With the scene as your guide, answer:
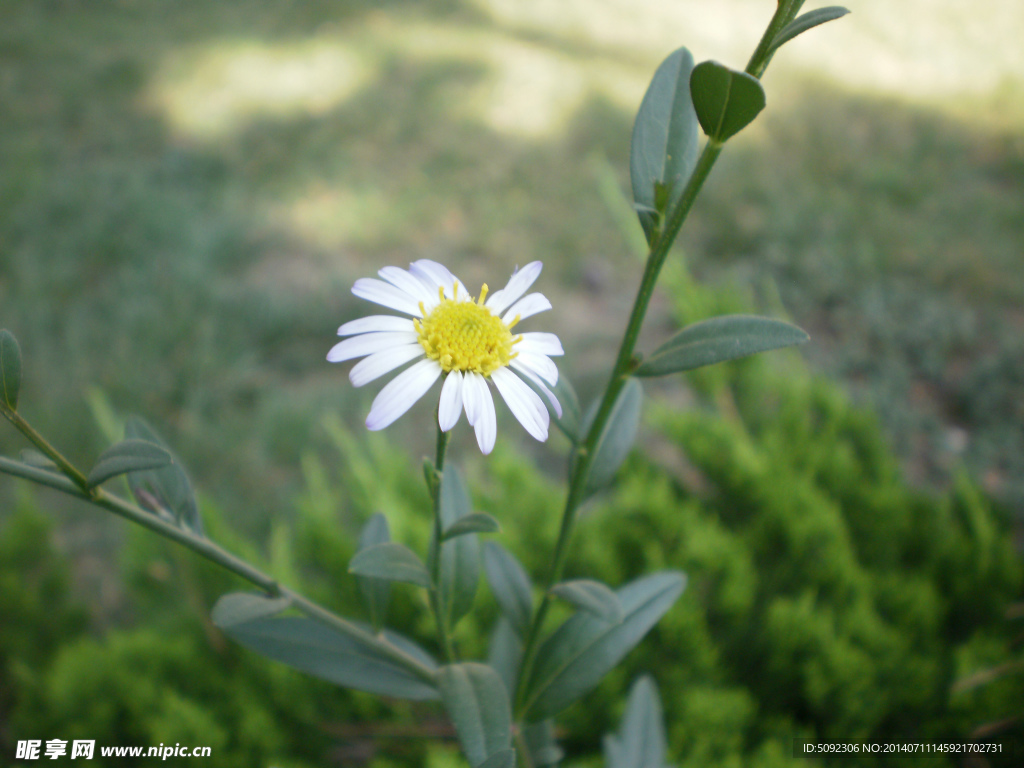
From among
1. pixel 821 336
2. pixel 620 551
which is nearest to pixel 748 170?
pixel 821 336

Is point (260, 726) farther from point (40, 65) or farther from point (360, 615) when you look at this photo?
point (40, 65)

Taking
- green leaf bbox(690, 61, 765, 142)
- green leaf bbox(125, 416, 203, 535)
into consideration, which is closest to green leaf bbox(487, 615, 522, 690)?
green leaf bbox(125, 416, 203, 535)

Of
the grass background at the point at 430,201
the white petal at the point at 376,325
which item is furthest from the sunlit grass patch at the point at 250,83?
the white petal at the point at 376,325

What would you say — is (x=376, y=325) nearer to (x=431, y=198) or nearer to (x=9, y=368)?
(x=9, y=368)

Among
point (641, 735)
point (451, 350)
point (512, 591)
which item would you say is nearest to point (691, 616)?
point (641, 735)

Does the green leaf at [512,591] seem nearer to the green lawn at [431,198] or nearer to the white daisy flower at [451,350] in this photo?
the white daisy flower at [451,350]

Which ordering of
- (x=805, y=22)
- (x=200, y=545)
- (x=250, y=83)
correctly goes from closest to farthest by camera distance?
(x=805, y=22) < (x=200, y=545) < (x=250, y=83)
